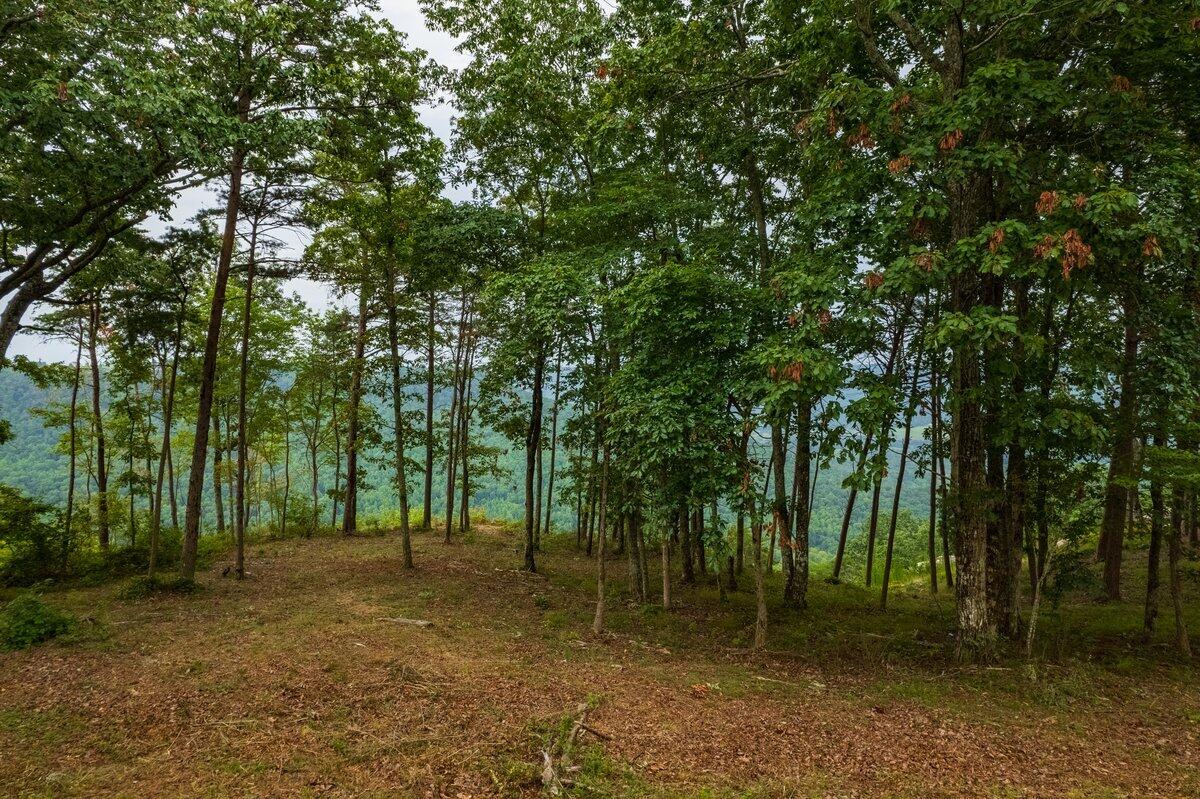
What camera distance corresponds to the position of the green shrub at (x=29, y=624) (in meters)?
8.14

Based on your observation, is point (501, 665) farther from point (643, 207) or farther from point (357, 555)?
point (357, 555)

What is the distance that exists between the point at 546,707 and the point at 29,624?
27.7ft

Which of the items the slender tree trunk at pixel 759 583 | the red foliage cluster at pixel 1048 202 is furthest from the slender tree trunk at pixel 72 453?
the red foliage cluster at pixel 1048 202

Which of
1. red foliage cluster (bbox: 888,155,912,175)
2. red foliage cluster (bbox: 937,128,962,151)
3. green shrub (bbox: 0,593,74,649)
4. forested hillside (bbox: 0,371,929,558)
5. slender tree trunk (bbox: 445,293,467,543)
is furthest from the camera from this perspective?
forested hillside (bbox: 0,371,929,558)

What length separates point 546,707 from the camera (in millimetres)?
6832

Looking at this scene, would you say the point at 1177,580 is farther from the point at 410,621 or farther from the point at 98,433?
the point at 98,433

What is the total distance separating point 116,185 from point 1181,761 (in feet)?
58.2

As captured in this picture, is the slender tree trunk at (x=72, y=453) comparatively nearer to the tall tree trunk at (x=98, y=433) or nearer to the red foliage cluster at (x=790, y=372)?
the tall tree trunk at (x=98, y=433)

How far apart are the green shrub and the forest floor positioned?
419mm

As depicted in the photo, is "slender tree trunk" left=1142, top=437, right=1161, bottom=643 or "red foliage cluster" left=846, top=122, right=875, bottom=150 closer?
"red foliage cluster" left=846, top=122, right=875, bottom=150

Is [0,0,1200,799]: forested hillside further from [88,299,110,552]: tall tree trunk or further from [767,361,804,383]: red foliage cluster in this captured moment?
[88,299,110,552]: tall tree trunk

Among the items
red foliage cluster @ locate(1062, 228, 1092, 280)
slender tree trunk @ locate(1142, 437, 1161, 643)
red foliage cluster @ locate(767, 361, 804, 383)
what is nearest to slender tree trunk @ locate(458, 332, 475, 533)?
red foliage cluster @ locate(767, 361, 804, 383)

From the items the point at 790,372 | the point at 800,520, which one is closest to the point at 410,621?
the point at 790,372

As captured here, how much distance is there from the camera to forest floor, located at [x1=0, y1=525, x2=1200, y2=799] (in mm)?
5207
